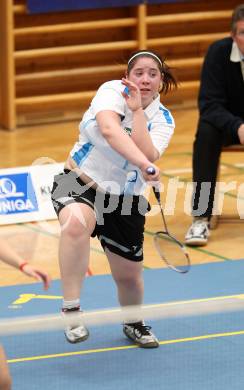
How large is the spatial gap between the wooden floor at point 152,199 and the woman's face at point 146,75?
1.94 metres

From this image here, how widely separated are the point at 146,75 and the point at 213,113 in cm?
Answer: 237

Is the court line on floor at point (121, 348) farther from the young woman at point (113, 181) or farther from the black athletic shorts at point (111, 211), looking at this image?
the black athletic shorts at point (111, 211)

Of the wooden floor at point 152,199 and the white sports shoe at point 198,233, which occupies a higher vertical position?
the white sports shoe at point 198,233

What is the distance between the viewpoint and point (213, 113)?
7.68 metres

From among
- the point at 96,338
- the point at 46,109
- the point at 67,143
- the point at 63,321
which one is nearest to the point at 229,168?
the point at 67,143

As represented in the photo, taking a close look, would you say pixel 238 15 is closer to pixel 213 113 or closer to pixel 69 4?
pixel 213 113

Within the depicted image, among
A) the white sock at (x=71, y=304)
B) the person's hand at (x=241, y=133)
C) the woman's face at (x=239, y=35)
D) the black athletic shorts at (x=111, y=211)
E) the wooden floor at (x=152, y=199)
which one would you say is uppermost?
the woman's face at (x=239, y=35)

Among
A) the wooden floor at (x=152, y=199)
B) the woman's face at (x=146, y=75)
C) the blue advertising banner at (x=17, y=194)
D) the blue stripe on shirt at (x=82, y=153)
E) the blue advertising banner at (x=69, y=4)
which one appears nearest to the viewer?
the woman's face at (x=146, y=75)

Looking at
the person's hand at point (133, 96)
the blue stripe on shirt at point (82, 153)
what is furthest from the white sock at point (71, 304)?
the person's hand at point (133, 96)

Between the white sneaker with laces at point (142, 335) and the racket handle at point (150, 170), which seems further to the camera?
the white sneaker with laces at point (142, 335)

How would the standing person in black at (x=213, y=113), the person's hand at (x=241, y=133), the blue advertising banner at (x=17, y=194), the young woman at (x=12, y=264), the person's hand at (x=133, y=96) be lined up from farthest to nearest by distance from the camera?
the blue advertising banner at (x=17, y=194) → the standing person in black at (x=213, y=113) → the person's hand at (x=241, y=133) → the person's hand at (x=133, y=96) → the young woman at (x=12, y=264)

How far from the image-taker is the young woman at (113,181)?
534 cm

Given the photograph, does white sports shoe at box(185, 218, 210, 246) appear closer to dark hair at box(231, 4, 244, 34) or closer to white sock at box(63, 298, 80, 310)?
dark hair at box(231, 4, 244, 34)

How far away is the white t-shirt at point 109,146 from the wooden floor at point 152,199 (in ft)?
5.14
